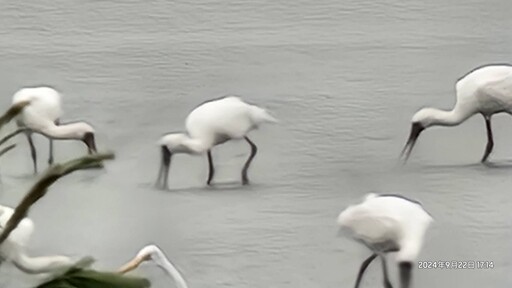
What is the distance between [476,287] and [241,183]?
1.10 feet

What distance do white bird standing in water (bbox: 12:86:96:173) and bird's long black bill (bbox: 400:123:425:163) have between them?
1.38ft

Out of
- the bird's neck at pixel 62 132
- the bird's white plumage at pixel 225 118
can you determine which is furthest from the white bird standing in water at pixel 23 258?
the bird's white plumage at pixel 225 118

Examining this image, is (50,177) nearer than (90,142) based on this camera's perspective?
Yes

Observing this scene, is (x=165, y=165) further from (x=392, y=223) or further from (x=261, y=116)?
(x=392, y=223)

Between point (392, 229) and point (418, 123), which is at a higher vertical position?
point (418, 123)

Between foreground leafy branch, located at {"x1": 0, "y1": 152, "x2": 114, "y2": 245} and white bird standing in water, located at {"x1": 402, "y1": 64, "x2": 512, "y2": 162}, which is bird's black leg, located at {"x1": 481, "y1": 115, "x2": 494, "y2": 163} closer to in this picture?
white bird standing in water, located at {"x1": 402, "y1": 64, "x2": 512, "y2": 162}

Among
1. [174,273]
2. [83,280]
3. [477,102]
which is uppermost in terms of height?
[477,102]

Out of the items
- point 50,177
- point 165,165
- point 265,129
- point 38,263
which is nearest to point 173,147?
point 165,165

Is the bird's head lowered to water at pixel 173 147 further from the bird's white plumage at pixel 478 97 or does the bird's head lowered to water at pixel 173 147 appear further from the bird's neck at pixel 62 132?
the bird's white plumage at pixel 478 97

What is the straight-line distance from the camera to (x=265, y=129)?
3.53ft

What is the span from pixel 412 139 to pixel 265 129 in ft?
0.65

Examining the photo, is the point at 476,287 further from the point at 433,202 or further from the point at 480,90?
the point at 480,90

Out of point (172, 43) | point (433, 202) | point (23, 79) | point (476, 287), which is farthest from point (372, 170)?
point (23, 79)

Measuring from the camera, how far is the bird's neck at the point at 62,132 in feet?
3.53
